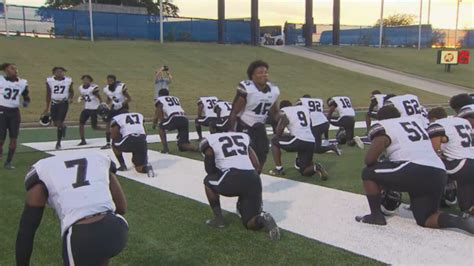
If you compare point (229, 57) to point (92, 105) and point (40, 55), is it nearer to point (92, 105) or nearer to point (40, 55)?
point (40, 55)

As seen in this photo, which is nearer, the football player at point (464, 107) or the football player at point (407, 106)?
the football player at point (464, 107)

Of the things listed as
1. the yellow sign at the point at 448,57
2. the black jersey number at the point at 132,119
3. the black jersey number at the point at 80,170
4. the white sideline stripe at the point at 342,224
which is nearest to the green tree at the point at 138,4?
the yellow sign at the point at 448,57

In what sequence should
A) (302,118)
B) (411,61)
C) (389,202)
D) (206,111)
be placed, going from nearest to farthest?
(389,202) → (302,118) → (206,111) → (411,61)

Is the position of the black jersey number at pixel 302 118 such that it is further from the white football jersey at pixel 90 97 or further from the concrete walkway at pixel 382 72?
the concrete walkway at pixel 382 72

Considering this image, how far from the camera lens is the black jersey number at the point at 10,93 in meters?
8.92

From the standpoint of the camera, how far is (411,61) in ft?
132

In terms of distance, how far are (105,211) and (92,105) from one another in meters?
9.12

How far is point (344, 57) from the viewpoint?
40.2 meters

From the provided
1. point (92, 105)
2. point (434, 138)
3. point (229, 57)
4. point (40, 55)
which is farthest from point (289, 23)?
point (434, 138)

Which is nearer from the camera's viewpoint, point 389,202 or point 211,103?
point 389,202

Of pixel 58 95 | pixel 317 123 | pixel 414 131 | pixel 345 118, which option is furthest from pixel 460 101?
pixel 58 95

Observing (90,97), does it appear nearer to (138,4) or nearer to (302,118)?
(302,118)

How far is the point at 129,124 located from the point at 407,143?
16.9 feet

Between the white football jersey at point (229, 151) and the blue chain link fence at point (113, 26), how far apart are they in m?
33.2
